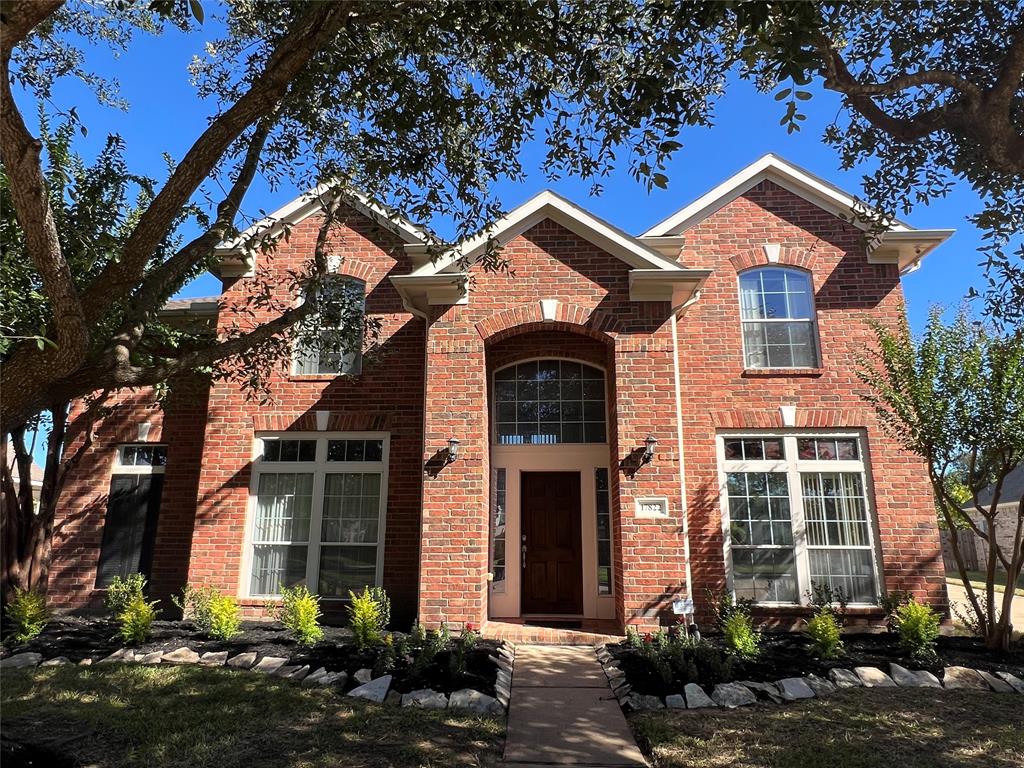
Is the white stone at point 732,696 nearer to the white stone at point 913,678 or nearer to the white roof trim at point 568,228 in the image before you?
the white stone at point 913,678

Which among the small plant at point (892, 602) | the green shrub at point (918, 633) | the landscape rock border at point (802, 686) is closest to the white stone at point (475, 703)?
the landscape rock border at point (802, 686)

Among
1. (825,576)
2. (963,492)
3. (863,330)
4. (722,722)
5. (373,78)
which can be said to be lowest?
(722,722)

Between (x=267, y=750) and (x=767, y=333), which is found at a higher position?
(x=767, y=333)

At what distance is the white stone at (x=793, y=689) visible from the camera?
5929 millimetres

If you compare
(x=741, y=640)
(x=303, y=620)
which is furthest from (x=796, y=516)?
(x=303, y=620)

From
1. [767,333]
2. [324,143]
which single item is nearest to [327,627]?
[324,143]

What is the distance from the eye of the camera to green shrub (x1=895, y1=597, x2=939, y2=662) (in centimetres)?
691

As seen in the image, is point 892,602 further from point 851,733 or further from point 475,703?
point 475,703

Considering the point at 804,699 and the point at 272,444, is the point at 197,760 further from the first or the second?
the point at 272,444

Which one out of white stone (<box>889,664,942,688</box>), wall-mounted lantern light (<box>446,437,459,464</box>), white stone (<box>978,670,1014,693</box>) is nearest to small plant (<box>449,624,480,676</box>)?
wall-mounted lantern light (<box>446,437,459,464</box>)

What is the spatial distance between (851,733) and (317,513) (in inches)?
292

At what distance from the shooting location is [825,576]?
9.09 meters

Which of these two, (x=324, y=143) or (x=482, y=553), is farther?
(x=482, y=553)

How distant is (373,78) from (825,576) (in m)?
8.65
